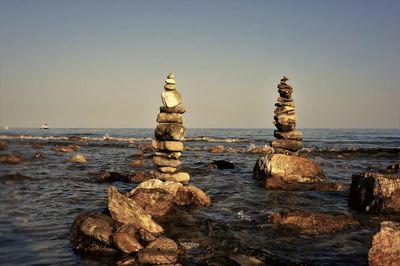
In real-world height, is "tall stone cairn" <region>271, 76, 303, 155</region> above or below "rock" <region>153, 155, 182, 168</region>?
above

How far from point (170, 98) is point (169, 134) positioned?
6.45 ft

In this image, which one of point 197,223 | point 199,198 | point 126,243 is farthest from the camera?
point 199,198

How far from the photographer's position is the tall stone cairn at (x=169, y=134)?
2014 cm

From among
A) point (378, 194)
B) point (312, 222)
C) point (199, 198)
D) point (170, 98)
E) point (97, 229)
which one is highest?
point (170, 98)

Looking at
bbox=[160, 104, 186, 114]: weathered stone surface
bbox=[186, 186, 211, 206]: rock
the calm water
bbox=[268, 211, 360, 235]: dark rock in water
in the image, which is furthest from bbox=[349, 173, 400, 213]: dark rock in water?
bbox=[160, 104, 186, 114]: weathered stone surface

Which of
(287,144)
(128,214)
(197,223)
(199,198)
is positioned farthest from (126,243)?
(287,144)

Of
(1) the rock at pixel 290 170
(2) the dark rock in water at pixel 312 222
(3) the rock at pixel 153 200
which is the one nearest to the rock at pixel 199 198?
(3) the rock at pixel 153 200

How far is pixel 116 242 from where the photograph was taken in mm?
10852

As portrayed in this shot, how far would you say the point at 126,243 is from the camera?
1084 cm

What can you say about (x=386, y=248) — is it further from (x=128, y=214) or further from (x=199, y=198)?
(x=199, y=198)

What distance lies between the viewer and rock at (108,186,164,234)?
1310 centimetres

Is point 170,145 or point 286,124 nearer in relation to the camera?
point 170,145

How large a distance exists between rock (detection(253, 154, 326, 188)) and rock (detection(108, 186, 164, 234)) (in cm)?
1360

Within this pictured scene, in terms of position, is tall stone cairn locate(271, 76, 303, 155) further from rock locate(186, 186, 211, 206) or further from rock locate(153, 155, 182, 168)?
rock locate(186, 186, 211, 206)
